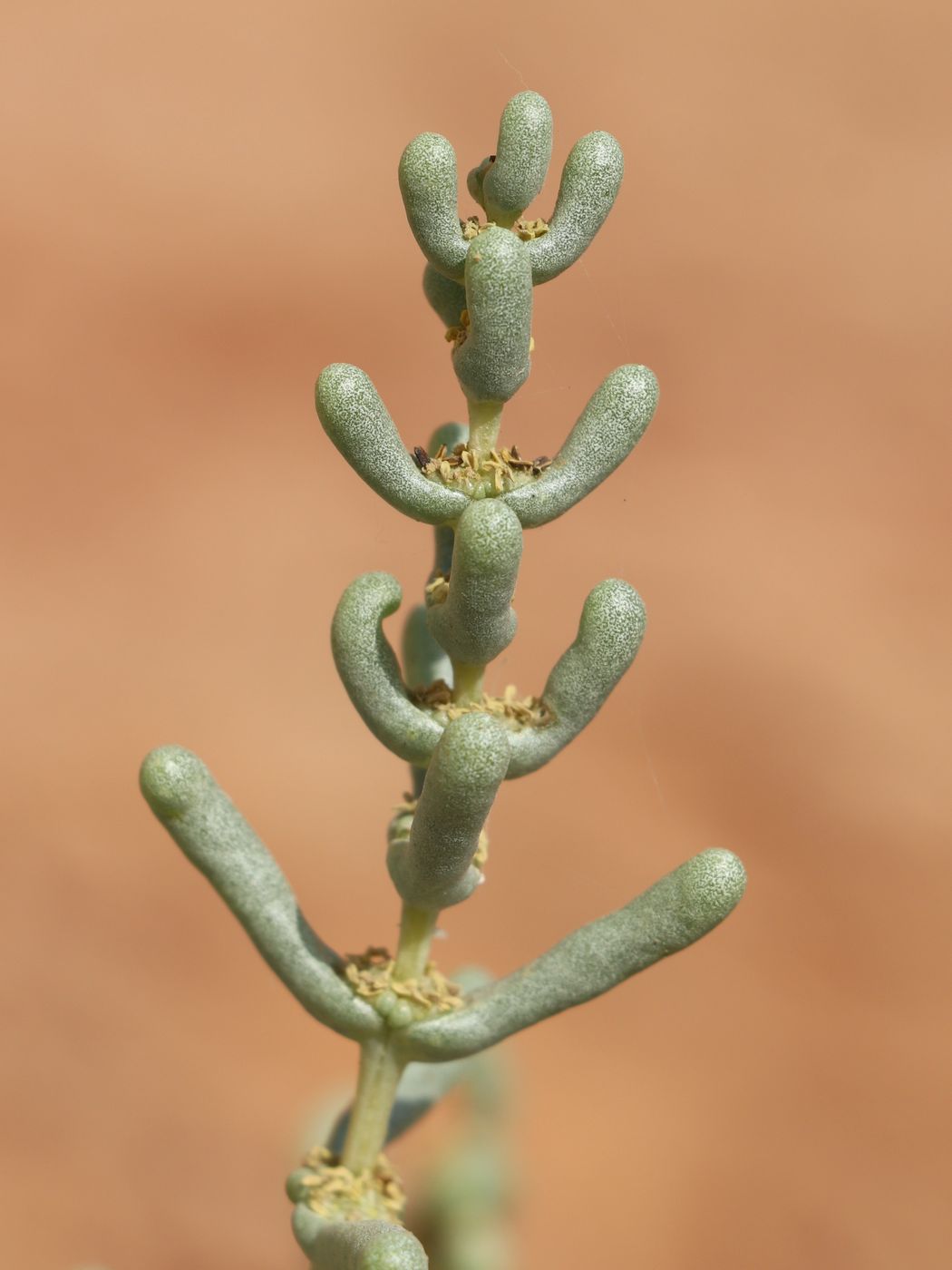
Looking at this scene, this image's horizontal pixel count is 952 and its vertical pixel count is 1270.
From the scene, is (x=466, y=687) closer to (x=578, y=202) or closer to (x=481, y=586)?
(x=481, y=586)

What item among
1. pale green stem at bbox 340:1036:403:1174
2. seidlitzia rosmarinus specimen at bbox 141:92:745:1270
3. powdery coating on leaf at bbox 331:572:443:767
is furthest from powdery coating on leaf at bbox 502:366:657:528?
pale green stem at bbox 340:1036:403:1174

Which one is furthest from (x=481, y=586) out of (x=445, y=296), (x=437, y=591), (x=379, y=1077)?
(x=379, y=1077)

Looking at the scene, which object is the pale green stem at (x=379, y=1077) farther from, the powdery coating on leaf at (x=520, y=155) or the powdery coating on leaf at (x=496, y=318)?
the powdery coating on leaf at (x=520, y=155)

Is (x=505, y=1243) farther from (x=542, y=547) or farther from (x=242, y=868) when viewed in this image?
(x=542, y=547)

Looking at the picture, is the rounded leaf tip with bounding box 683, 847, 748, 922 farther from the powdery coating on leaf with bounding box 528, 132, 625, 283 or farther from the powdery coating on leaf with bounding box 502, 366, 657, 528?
the powdery coating on leaf with bounding box 528, 132, 625, 283

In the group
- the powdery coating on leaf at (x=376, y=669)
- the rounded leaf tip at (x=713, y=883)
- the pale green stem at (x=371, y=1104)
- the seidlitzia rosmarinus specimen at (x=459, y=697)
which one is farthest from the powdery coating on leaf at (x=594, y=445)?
the pale green stem at (x=371, y=1104)
